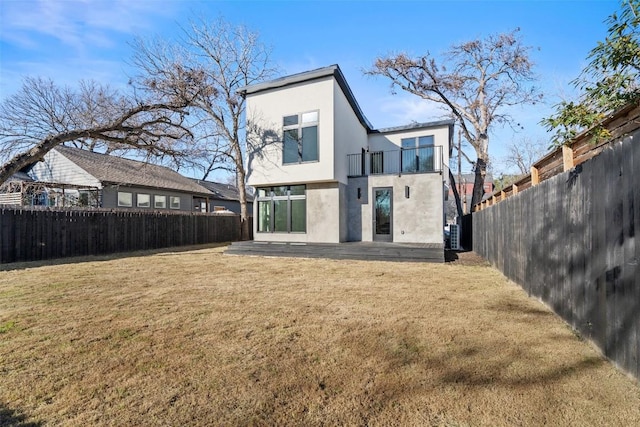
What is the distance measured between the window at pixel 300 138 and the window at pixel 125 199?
11.4 m

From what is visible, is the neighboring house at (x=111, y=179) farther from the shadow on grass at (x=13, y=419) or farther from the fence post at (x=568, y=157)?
the fence post at (x=568, y=157)

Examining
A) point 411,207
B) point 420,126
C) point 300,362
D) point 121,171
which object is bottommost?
point 300,362

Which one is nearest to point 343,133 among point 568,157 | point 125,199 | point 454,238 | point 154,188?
point 454,238

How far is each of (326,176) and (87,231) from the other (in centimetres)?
879

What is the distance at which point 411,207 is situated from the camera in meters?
11.1

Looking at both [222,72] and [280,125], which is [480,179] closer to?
[280,125]

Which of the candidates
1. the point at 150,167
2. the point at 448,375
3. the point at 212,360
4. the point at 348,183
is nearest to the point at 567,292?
the point at 448,375

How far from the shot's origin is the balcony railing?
11.8 metres

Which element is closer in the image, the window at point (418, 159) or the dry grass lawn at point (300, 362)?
the dry grass lawn at point (300, 362)

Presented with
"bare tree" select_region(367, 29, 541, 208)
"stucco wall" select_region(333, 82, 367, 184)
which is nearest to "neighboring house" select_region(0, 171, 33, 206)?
"stucco wall" select_region(333, 82, 367, 184)

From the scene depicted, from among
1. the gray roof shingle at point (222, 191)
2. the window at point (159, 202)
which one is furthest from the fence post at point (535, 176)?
the gray roof shingle at point (222, 191)

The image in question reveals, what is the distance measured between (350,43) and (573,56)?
723cm

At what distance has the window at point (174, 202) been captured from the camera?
20.7 meters

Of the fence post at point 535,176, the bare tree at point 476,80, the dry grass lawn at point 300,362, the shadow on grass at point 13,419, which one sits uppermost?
the bare tree at point 476,80
